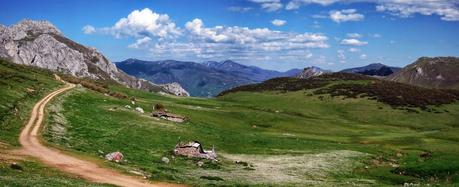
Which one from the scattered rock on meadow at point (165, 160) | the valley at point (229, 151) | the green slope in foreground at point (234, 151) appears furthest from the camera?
the scattered rock on meadow at point (165, 160)

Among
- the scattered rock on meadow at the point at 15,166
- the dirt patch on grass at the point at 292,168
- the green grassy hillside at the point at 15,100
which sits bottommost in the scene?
the dirt patch on grass at the point at 292,168

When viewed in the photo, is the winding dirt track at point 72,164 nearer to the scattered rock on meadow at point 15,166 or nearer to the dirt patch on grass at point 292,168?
the scattered rock on meadow at point 15,166

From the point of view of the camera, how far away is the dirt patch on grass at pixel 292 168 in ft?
162

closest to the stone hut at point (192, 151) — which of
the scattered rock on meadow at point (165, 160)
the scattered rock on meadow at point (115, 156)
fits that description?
the scattered rock on meadow at point (165, 160)

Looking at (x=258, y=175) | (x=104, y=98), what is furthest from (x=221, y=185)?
(x=104, y=98)

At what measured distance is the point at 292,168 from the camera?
60125mm

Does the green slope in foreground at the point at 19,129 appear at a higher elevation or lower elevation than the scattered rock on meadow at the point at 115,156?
higher

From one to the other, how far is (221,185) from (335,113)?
14838 cm

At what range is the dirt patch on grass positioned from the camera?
162 ft

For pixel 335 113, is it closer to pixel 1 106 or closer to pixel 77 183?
pixel 1 106

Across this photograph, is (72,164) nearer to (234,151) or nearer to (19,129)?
(19,129)

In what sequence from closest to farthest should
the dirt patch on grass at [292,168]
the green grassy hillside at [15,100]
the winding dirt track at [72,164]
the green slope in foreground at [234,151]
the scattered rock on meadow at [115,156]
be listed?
the winding dirt track at [72,164]
the dirt patch on grass at [292,168]
the scattered rock on meadow at [115,156]
the green slope in foreground at [234,151]
the green grassy hillside at [15,100]

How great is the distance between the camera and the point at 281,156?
228 feet

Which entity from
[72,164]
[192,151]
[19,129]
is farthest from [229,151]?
[72,164]
